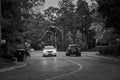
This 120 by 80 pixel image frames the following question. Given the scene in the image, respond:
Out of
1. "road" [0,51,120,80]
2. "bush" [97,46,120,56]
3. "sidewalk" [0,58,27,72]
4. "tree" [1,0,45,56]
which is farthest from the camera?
"bush" [97,46,120,56]

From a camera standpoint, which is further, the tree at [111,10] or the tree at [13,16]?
the tree at [111,10]

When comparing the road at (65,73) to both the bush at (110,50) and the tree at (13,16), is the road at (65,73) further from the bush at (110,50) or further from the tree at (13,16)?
the bush at (110,50)

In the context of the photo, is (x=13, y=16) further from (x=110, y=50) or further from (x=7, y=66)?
(x=110, y=50)

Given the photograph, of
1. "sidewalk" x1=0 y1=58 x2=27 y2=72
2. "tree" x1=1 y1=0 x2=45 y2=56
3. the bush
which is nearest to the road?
"sidewalk" x1=0 y1=58 x2=27 y2=72

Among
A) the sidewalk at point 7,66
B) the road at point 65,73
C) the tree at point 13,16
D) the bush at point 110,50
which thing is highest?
the tree at point 13,16

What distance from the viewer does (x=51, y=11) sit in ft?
369

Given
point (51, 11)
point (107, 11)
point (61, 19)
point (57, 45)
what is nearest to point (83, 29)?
point (57, 45)

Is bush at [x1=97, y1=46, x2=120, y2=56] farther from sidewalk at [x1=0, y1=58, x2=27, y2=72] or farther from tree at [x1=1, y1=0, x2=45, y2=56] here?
sidewalk at [x1=0, y1=58, x2=27, y2=72]

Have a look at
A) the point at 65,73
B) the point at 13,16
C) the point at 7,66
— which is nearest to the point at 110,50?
the point at 13,16

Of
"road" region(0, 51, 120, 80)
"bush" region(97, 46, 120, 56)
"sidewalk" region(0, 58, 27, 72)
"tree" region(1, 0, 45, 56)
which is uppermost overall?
"tree" region(1, 0, 45, 56)

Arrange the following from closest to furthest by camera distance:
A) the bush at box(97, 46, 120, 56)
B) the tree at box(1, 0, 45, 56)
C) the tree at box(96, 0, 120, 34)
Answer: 1. the tree at box(1, 0, 45, 56)
2. the tree at box(96, 0, 120, 34)
3. the bush at box(97, 46, 120, 56)

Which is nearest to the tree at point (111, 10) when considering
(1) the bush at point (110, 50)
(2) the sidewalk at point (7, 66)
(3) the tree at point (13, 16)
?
(3) the tree at point (13, 16)

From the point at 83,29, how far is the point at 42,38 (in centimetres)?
4265

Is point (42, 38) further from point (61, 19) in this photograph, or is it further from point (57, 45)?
point (57, 45)
